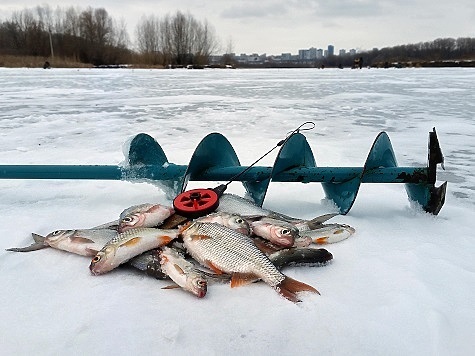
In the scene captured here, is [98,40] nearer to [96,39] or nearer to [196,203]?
Answer: [96,39]

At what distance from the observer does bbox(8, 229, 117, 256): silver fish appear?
222 cm

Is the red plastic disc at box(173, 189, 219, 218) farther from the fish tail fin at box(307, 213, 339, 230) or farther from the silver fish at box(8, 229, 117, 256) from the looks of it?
the fish tail fin at box(307, 213, 339, 230)

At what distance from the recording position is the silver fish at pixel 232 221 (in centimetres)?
223

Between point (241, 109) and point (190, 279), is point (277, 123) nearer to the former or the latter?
point (241, 109)

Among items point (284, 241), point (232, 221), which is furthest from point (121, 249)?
point (284, 241)

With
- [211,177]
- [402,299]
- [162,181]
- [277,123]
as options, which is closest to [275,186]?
[211,177]

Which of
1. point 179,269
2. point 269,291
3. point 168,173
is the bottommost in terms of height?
point 269,291

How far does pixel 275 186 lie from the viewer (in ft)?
11.9

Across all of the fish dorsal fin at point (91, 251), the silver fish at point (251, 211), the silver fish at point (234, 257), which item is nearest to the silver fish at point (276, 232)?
the silver fish at point (234, 257)

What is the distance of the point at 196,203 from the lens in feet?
8.27

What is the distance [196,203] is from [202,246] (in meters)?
0.54

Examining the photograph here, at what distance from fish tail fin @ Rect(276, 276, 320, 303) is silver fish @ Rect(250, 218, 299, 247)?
290mm

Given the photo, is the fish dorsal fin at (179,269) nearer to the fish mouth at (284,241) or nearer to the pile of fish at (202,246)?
the pile of fish at (202,246)

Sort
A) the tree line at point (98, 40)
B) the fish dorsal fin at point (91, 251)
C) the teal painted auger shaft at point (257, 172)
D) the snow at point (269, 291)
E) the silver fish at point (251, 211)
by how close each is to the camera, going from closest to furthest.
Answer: the snow at point (269, 291) → the fish dorsal fin at point (91, 251) → the silver fish at point (251, 211) → the teal painted auger shaft at point (257, 172) → the tree line at point (98, 40)
